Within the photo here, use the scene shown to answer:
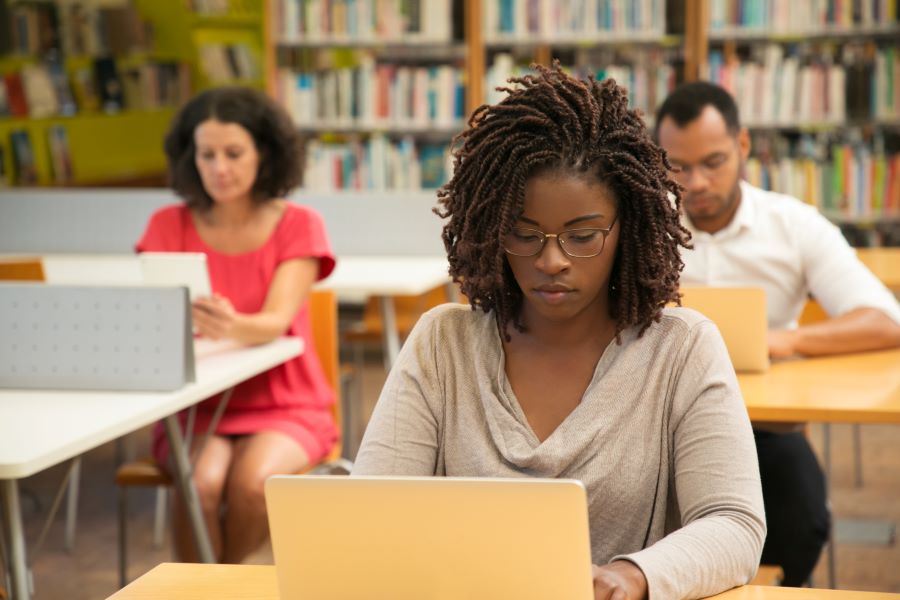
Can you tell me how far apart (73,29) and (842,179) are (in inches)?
179

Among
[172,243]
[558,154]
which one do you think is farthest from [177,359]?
[558,154]

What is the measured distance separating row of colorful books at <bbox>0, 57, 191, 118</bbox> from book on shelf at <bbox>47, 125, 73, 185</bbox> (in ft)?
0.35

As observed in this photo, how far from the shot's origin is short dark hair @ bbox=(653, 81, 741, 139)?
2.60 metres

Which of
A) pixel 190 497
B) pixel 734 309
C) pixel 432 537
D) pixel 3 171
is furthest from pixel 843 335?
pixel 3 171

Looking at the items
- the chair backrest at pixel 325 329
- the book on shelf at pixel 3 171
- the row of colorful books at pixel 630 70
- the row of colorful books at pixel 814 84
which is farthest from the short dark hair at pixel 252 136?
the book on shelf at pixel 3 171

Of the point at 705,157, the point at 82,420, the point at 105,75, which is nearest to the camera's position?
the point at 82,420

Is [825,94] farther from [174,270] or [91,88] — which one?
[91,88]

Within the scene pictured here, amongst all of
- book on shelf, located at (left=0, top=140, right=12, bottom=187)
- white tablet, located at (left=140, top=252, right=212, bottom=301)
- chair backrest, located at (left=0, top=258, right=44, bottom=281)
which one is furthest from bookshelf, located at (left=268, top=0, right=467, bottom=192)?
white tablet, located at (left=140, top=252, right=212, bottom=301)

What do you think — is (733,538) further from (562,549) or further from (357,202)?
(357,202)

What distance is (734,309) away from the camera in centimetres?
226

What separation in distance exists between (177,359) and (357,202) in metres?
2.66

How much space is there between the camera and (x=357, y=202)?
4.88 meters

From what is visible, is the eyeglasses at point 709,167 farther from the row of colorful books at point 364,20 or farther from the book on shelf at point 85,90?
the book on shelf at point 85,90

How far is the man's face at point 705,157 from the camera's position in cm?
259
